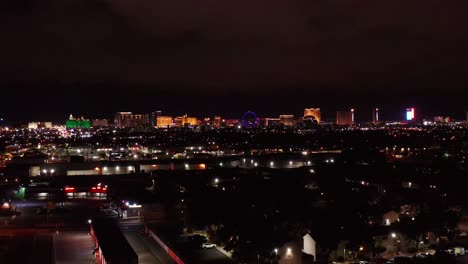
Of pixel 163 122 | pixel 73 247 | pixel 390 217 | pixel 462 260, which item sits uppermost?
pixel 163 122

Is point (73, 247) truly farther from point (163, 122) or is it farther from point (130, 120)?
point (130, 120)

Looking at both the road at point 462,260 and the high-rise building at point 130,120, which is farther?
the high-rise building at point 130,120

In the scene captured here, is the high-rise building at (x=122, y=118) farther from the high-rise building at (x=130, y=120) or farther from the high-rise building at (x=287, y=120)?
the high-rise building at (x=287, y=120)

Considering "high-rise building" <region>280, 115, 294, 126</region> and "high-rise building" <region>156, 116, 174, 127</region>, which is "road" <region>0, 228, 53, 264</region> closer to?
"high-rise building" <region>156, 116, 174, 127</region>

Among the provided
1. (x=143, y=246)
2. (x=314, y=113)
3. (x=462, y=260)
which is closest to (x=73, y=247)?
(x=143, y=246)

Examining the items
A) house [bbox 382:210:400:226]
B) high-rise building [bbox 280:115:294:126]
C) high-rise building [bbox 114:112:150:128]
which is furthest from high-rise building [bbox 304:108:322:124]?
house [bbox 382:210:400:226]

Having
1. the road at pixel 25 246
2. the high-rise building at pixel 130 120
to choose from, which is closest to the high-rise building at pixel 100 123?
the high-rise building at pixel 130 120
